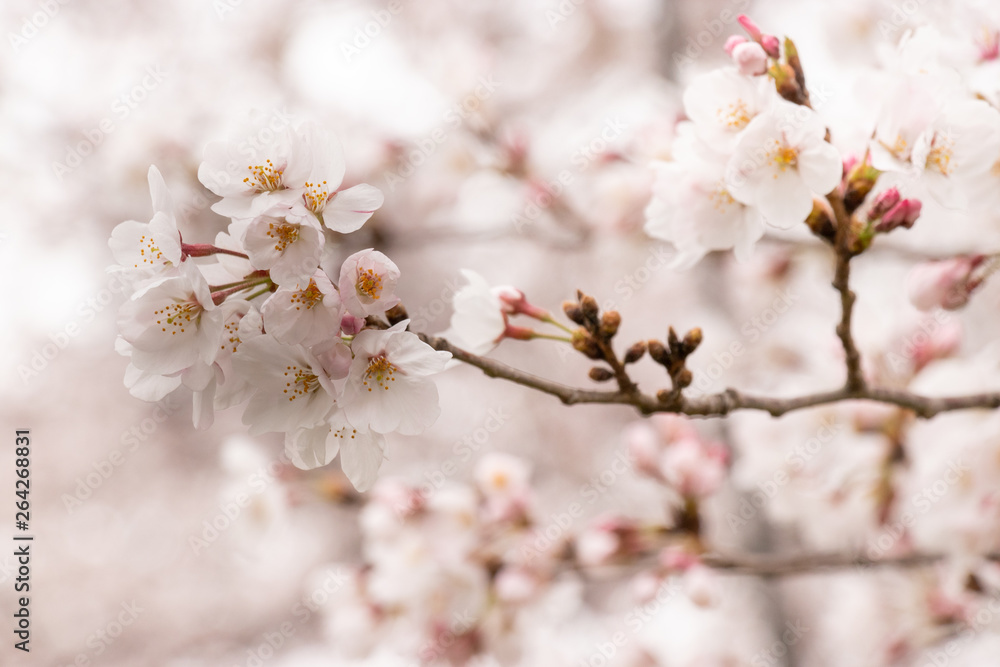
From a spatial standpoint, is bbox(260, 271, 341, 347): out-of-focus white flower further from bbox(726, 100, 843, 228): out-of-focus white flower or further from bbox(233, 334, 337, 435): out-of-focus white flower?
bbox(726, 100, 843, 228): out-of-focus white flower

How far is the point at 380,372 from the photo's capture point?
0.46m

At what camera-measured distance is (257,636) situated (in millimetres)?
3254

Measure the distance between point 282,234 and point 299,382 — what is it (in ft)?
0.34

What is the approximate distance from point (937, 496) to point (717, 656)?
1.00m

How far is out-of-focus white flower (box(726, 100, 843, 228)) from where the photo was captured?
530mm

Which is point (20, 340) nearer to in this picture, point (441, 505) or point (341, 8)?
point (341, 8)

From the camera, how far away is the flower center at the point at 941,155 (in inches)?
22.1

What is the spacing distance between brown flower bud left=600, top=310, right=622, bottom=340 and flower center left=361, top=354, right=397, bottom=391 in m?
0.20

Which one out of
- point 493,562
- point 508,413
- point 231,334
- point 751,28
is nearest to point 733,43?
point 751,28

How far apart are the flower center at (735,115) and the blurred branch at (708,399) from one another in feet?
0.78

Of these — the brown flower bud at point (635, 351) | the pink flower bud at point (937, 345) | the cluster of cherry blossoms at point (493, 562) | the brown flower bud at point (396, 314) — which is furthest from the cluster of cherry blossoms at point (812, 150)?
the cluster of cherry blossoms at point (493, 562)

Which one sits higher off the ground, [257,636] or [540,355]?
[540,355]

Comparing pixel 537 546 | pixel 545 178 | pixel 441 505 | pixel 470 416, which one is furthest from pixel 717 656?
pixel 470 416

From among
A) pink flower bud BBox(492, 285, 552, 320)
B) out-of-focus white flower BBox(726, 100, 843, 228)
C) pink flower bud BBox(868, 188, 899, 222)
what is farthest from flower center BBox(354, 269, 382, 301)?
pink flower bud BBox(868, 188, 899, 222)
